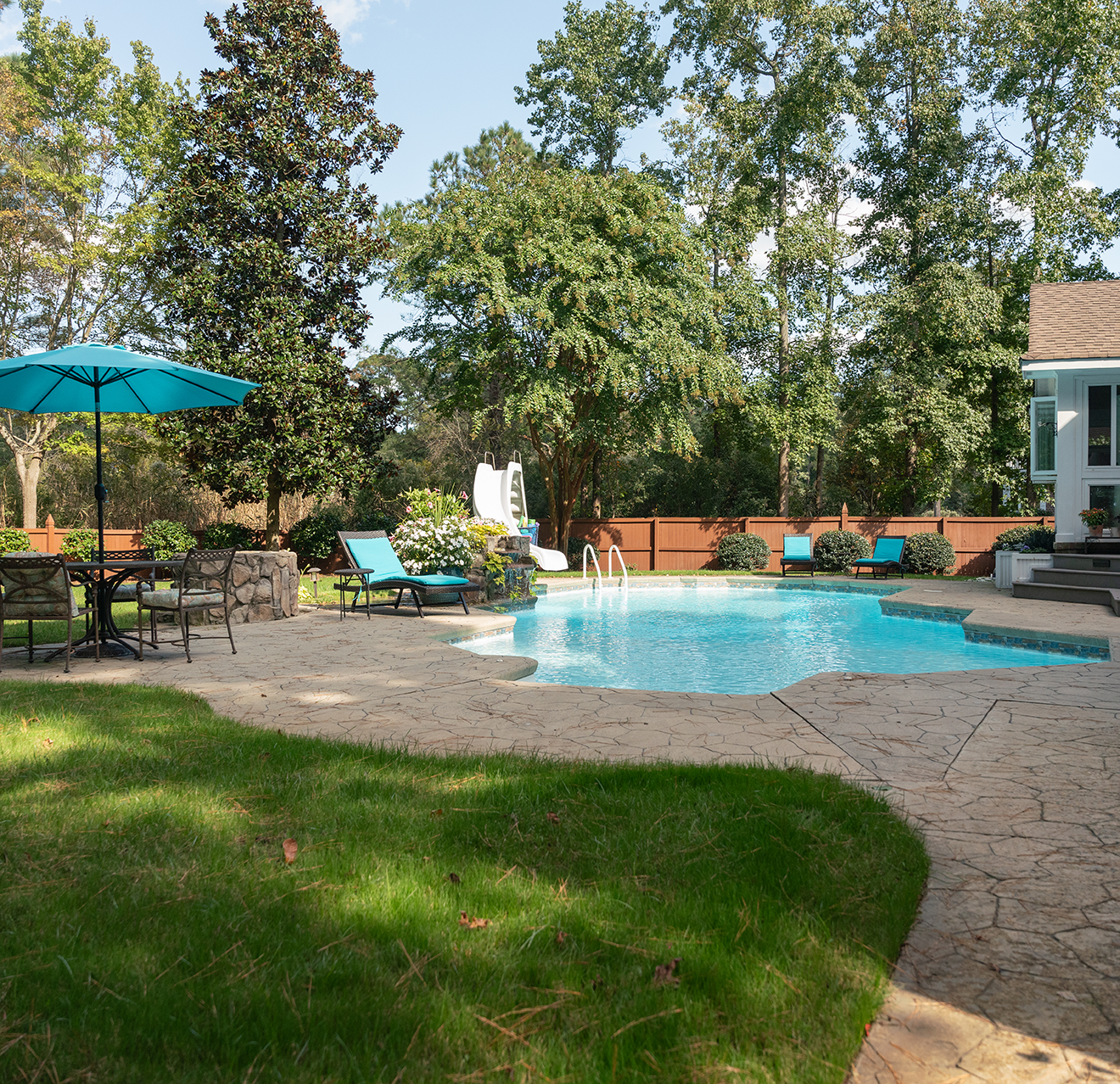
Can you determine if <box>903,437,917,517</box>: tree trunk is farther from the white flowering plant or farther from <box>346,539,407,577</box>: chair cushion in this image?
<box>346,539,407,577</box>: chair cushion

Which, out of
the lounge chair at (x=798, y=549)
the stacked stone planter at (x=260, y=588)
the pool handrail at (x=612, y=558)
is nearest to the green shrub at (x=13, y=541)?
the stacked stone planter at (x=260, y=588)

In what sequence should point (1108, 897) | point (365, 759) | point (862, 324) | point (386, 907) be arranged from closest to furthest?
point (386, 907) → point (1108, 897) → point (365, 759) → point (862, 324)

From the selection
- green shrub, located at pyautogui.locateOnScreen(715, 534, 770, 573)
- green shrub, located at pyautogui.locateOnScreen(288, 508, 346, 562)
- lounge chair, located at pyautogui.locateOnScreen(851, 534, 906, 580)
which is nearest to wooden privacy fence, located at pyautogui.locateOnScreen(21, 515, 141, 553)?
green shrub, located at pyautogui.locateOnScreen(288, 508, 346, 562)

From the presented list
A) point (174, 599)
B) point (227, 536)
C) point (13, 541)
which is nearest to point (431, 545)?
point (174, 599)

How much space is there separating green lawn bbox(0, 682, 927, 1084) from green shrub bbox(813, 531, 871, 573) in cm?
1582

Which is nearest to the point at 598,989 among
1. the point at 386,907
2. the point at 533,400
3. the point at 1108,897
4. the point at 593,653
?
the point at 386,907

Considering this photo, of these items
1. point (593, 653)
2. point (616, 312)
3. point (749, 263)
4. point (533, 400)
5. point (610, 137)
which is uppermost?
point (610, 137)

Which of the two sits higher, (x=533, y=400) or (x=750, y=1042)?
(x=533, y=400)

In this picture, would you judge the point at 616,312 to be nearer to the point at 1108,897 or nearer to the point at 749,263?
the point at 749,263

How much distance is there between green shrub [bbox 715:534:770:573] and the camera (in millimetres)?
19047

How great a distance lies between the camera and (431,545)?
36.1 ft

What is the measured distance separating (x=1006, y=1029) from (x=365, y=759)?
8.50 ft

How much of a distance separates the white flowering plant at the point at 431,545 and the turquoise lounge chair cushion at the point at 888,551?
968 cm

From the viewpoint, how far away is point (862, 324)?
2270cm
